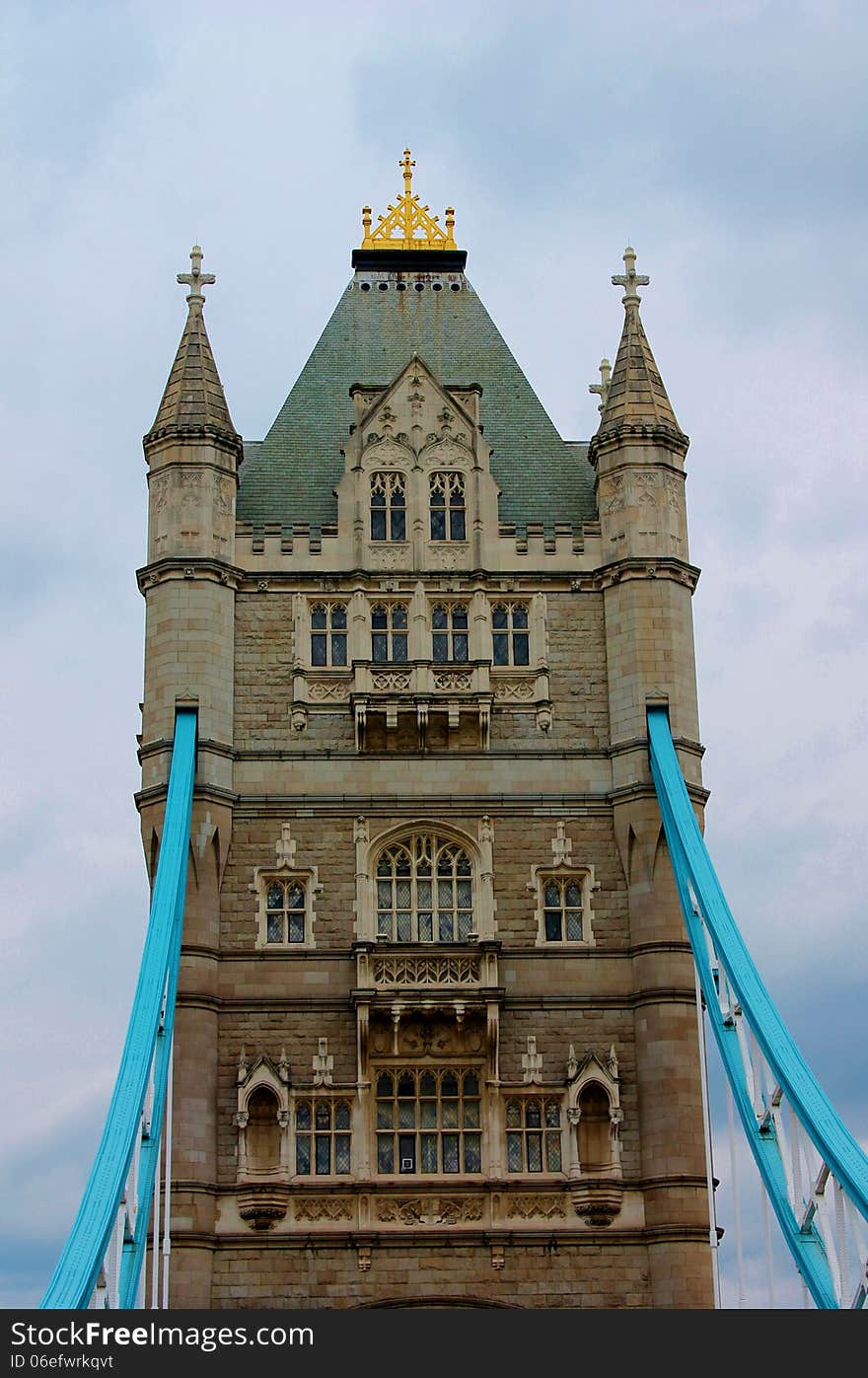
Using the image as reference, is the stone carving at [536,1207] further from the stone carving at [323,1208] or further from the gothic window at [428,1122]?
the stone carving at [323,1208]

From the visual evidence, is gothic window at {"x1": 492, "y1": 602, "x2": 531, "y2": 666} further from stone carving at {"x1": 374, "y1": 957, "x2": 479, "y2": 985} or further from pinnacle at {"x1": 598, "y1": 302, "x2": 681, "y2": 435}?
stone carving at {"x1": 374, "y1": 957, "x2": 479, "y2": 985}

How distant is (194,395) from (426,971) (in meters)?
10.8

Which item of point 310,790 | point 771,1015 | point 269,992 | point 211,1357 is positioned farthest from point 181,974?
point 211,1357

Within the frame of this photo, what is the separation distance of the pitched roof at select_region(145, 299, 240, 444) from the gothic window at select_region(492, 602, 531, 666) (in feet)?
17.8

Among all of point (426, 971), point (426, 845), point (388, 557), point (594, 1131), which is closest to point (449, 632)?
point (388, 557)

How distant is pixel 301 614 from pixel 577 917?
677 cm

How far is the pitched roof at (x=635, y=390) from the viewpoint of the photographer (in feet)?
127

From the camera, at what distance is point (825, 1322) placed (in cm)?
2228

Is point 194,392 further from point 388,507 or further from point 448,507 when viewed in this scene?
point 448,507

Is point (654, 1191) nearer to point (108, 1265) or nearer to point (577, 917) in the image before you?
point (577, 917)

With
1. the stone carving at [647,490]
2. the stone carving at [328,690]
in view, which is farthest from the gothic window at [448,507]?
the stone carving at [328,690]

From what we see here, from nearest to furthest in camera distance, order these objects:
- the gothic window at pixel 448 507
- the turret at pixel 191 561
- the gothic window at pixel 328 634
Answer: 1. the turret at pixel 191 561
2. the gothic window at pixel 328 634
3. the gothic window at pixel 448 507

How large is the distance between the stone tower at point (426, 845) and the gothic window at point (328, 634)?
39 mm

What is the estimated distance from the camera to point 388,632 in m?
37.7
